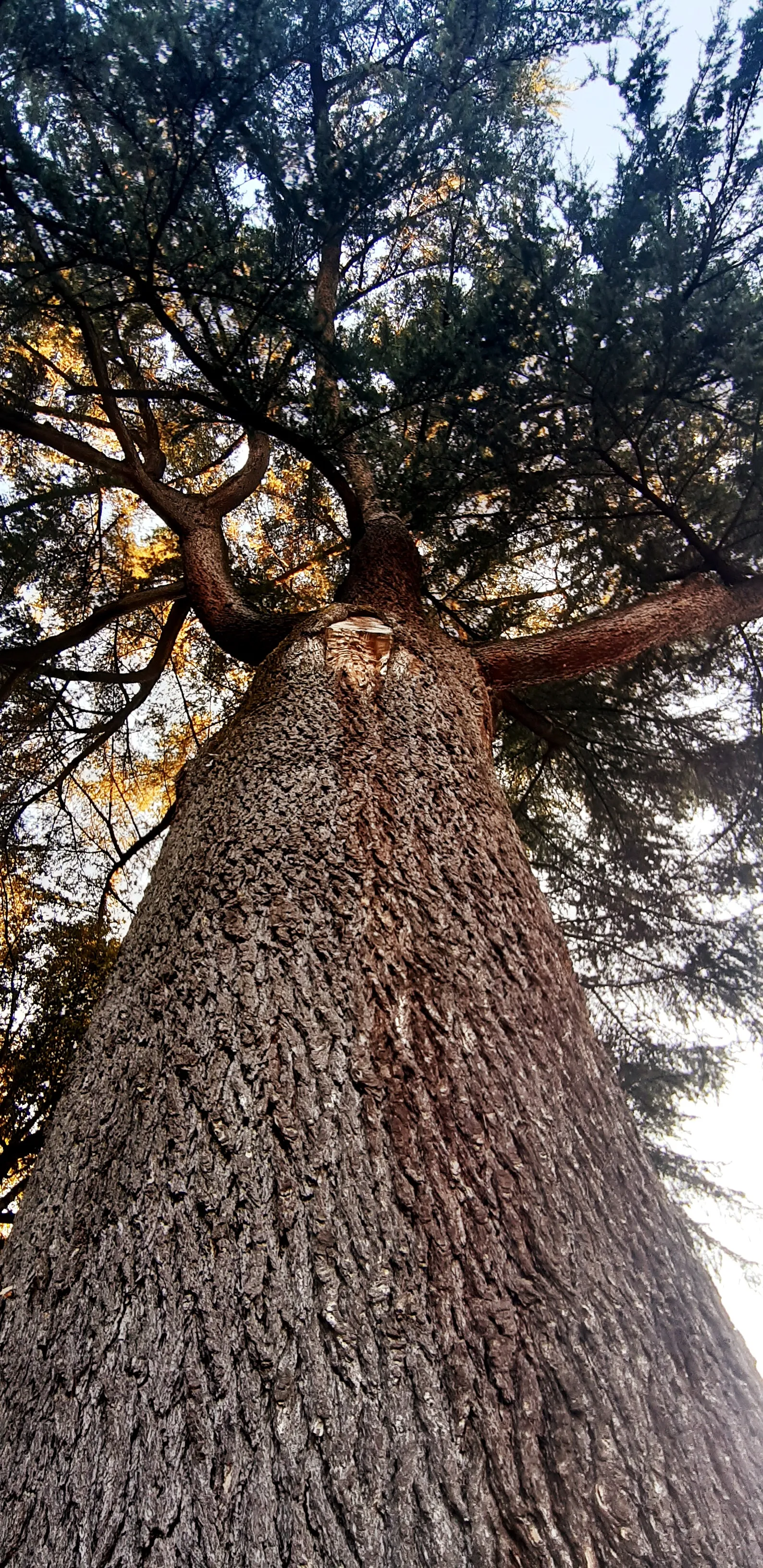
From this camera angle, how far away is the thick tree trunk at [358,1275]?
1022 millimetres

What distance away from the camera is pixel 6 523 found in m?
5.13

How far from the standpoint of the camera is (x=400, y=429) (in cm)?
401

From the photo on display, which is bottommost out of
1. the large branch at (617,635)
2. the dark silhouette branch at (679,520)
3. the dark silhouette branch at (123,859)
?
the dark silhouette branch at (123,859)

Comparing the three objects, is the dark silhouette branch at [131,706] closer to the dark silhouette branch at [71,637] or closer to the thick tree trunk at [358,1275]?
the dark silhouette branch at [71,637]

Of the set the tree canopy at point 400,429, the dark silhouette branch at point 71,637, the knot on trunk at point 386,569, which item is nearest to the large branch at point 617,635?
the tree canopy at point 400,429

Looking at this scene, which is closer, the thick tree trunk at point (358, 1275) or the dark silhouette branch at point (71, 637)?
the thick tree trunk at point (358, 1275)

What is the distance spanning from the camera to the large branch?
376cm

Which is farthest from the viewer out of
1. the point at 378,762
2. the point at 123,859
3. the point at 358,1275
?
the point at 123,859

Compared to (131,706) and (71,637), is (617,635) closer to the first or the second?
(71,637)

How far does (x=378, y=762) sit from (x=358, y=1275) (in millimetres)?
1452

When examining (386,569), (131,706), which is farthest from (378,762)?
(131,706)

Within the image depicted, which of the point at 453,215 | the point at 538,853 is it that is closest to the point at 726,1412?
the point at 538,853

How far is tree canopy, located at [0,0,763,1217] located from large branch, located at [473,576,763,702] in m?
0.02

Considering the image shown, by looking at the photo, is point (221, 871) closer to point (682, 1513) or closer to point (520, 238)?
point (682, 1513)
